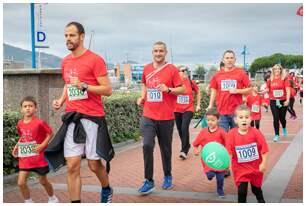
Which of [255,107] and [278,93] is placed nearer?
[278,93]

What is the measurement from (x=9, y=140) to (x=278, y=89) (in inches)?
255

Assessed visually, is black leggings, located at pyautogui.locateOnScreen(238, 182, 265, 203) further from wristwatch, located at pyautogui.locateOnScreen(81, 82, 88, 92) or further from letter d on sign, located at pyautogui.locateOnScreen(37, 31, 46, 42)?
letter d on sign, located at pyautogui.locateOnScreen(37, 31, 46, 42)

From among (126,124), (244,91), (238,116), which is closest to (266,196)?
(238,116)

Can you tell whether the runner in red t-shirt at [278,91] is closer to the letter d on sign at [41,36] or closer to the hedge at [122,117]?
the hedge at [122,117]

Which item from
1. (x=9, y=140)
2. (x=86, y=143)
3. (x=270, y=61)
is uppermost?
(x=270, y=61)

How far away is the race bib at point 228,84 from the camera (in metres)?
6.97

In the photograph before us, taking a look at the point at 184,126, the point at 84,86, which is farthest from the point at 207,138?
the point at 184,126

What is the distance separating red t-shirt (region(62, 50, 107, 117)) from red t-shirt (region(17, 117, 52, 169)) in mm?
588

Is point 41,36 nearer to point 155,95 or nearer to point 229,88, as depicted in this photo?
point 229,88

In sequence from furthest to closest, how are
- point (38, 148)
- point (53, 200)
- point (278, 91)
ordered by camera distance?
point (278, 91) → point (53, 200) → point (38, 148)

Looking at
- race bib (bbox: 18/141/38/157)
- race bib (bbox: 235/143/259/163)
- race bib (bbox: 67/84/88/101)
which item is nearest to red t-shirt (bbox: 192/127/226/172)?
race bib (bbox: 235/143/259/163)

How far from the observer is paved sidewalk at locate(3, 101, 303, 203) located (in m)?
5.84

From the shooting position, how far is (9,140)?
23.1 feet

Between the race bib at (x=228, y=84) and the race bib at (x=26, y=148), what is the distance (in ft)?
9.71
